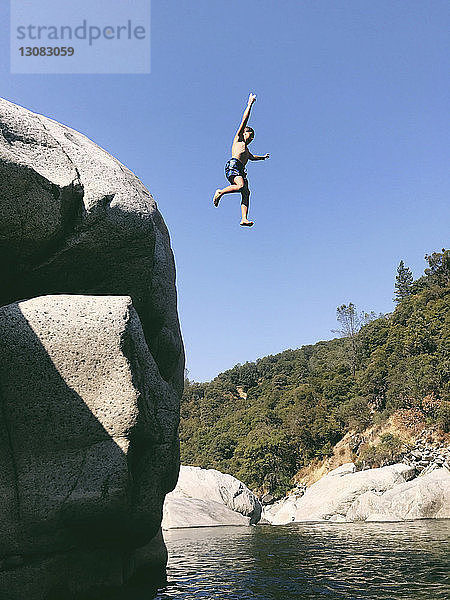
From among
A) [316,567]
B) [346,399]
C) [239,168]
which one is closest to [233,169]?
[239,168]

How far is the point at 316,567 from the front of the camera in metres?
11.0

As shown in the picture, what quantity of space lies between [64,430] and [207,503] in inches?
849

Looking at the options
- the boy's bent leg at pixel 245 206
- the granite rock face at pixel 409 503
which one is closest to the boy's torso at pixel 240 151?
the boy's bent leg at pixel 245 206

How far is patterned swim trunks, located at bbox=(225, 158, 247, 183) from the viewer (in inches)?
485

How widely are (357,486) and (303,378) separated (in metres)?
32.7

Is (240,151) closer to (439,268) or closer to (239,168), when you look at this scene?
(239,168)

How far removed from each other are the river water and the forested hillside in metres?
22.0

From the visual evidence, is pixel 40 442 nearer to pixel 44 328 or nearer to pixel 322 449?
pixel 44 328

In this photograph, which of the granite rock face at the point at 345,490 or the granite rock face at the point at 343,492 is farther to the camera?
the granite rock face at the point at 345,490

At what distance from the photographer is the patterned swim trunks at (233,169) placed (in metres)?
12.3

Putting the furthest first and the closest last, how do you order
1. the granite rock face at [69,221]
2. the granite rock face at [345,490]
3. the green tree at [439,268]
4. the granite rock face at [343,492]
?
1. the green tree at [439,268]
2. the granite rock face at [345,490]
3. the granite rock face at [343,492]
4. the granite rock face at [69,221]

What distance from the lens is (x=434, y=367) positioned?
3816 cm

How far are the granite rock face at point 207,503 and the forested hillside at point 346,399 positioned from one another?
1446 cm

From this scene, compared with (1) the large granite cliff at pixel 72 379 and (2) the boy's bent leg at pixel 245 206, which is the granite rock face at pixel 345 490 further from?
(1) the large granite cliff at pixel 72 379
